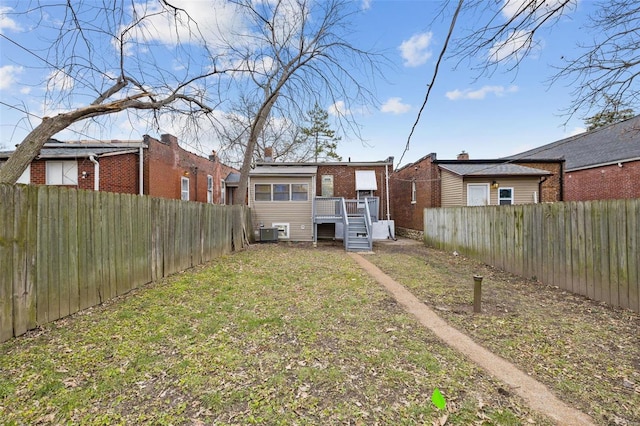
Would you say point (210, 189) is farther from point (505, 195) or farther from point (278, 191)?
point (505, 195)

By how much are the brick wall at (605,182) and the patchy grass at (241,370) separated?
736 inches

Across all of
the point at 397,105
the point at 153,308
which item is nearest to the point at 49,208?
the point at 153,308

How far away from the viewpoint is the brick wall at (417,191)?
1551cm

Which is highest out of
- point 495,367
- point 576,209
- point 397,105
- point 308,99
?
point 308,99

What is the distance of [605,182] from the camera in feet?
57.8

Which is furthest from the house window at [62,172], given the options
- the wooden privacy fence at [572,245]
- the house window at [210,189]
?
the wooden privacy fence at [572,245]

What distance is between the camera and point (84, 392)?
262 cm

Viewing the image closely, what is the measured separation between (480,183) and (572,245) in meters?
9.06

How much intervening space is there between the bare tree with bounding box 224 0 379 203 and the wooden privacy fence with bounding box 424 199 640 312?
183 inches

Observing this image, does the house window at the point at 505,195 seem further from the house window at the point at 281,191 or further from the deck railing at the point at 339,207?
the house window at the point at 281,191

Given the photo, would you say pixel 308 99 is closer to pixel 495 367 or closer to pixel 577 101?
pixel 577 101

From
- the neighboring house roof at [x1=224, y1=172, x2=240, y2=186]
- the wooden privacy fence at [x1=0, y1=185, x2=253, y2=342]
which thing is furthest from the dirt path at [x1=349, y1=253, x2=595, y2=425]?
the neighboring house roof at [x1=224, y1=172, x2=240, y2=186]

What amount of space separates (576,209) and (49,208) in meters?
8.51

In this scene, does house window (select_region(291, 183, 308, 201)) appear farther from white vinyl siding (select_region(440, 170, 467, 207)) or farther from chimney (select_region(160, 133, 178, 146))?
white vinyl siding (select_region(440, 170, 467, 207))
